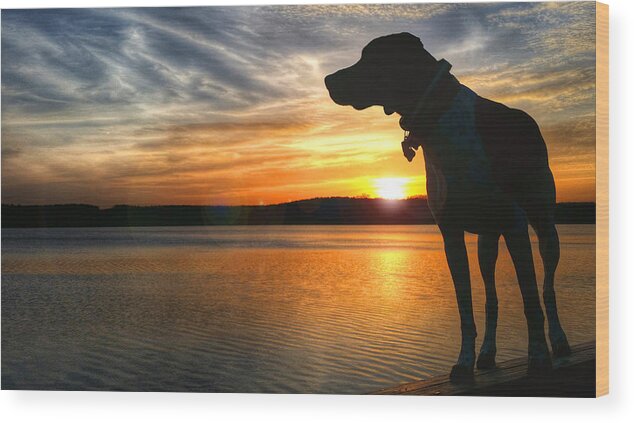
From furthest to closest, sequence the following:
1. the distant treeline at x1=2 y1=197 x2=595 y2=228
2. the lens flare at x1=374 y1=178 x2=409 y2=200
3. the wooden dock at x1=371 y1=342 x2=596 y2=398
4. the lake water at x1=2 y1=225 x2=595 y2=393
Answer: the distant treeline at x1=2 y1=197 x2=595 y2=228
the lens flare at x1=374 y1=178 x2=409 y2=200
the lake water at x1=2 y1=225 x2=595 y2=393
the wooden dock at x1=371 y1=342 x2=596 y2=398

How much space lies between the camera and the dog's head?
6148 mm

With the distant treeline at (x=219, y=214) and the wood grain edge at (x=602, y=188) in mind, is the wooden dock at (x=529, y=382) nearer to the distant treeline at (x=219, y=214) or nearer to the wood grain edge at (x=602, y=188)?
the wood grain edge at (x=602, y=188)

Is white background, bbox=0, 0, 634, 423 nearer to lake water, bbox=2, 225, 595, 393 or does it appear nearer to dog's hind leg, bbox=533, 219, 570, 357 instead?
lake water, bbox=2, 225, 595, 393

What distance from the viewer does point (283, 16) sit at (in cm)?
623

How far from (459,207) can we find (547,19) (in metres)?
1.42

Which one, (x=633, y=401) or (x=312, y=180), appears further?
(x=312, y=180)

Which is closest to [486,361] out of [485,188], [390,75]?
[485,188]

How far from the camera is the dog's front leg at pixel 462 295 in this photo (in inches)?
239

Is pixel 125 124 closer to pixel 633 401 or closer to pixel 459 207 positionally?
pixel 459 207

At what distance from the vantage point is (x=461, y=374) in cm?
606

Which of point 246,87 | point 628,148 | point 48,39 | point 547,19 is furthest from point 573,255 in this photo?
point 48,39

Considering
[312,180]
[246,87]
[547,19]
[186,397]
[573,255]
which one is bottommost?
[186,397]

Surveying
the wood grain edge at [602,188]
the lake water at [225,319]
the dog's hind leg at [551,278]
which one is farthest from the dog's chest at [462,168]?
the wood grain edge at [602,188]

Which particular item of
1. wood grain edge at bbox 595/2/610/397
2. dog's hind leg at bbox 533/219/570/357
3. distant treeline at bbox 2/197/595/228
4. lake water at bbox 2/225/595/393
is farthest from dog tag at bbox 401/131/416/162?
wood grain edge at bbox 595/2/610/397
